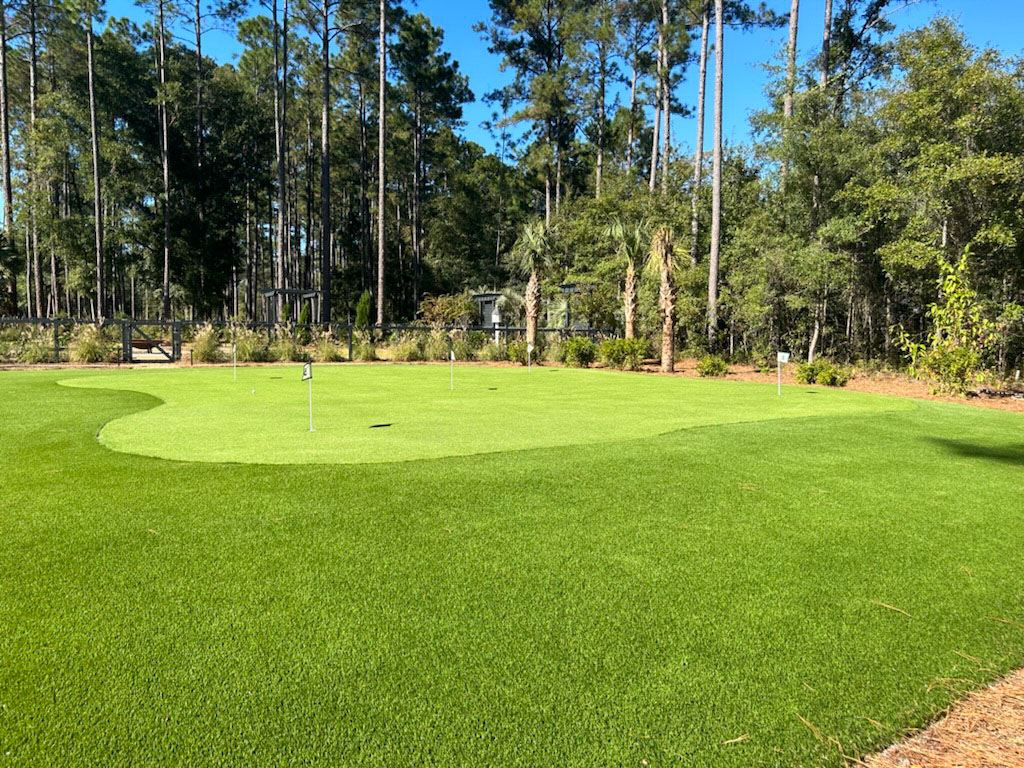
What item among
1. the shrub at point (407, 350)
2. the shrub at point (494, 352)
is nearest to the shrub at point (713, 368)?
the shrub at point (494, 352)

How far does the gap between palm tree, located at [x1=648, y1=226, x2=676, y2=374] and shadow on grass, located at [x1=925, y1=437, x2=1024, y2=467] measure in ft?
38.2

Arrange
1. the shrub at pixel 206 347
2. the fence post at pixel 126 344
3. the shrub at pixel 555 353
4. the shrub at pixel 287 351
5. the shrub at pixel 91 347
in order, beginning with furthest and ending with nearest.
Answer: the shrub at pixel 555 353
the shrub at pixel 287 351
the shrub at pixel 206 347
the fence post at pixel 126 344
the shrub at pixel 91 347

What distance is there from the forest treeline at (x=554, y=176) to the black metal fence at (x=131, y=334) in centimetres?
333

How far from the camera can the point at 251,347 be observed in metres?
21.3

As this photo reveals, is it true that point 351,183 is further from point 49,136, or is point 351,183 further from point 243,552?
point 243,552

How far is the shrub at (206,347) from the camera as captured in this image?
20266mm

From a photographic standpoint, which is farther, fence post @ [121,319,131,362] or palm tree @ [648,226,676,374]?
fence post @ [121,319,131,362]

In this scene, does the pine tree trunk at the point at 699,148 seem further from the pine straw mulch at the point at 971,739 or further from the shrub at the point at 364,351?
the pine straw mulch at the point at 971,739

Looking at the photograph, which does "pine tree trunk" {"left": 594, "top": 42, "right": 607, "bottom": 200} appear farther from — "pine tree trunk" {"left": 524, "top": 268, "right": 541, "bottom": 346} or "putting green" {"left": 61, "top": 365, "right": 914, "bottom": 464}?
"putting green" {"left": 61, "top": 365, "right": 914, "bottom": 464}

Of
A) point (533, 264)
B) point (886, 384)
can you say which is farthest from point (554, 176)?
point (886, 384)

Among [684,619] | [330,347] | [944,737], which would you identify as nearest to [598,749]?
[684,619]

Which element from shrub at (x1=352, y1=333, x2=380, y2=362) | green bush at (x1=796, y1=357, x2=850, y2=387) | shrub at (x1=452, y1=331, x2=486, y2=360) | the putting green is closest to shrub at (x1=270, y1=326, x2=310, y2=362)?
shrub at (x1=352, y1=333, x2=380, y2=362)

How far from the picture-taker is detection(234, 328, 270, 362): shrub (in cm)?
2112

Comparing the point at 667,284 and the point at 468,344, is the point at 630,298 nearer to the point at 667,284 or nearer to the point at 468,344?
the point at 667,284
